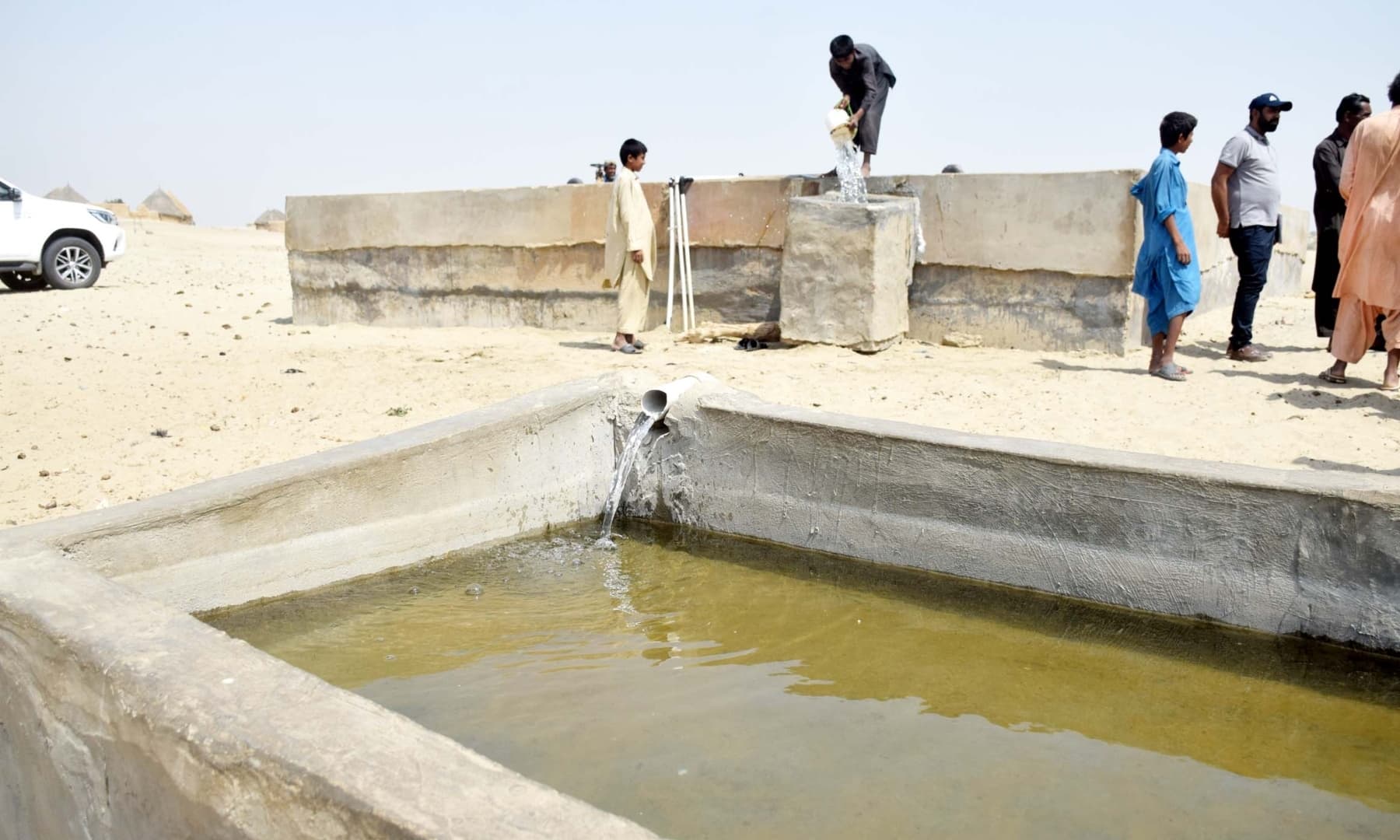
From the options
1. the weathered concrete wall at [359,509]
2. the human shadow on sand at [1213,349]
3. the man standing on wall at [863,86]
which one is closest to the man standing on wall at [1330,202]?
the human shadow on sand at [1213,349]

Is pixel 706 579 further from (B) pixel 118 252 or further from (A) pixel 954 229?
(B) pixel 118 252

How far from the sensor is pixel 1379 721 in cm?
304

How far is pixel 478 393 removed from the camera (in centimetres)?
677

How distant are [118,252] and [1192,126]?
1179 centimetres

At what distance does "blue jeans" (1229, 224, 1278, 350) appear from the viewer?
22.7ft

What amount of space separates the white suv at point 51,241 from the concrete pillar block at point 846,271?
29.7ft

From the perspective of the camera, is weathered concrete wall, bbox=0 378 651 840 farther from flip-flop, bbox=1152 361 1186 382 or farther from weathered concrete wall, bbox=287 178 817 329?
weathered concrete wall, bbox=287 178 817 329

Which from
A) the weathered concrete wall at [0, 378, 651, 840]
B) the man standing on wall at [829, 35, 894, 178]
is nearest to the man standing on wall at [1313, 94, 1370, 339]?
the man standing on wall at [829, 35, 894, 178]

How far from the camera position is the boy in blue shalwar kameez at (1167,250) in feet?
20.3

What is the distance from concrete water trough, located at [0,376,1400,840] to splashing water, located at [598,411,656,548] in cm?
5

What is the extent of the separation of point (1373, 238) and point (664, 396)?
151 inches

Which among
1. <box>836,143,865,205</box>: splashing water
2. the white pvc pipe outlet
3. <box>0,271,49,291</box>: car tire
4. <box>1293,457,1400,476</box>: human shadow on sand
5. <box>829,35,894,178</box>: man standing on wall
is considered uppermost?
<box>829,35,894,178</box>: man standing on wall

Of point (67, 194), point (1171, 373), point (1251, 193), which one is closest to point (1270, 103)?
point (1251, 193)

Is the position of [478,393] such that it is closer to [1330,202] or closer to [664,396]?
[664,396]
